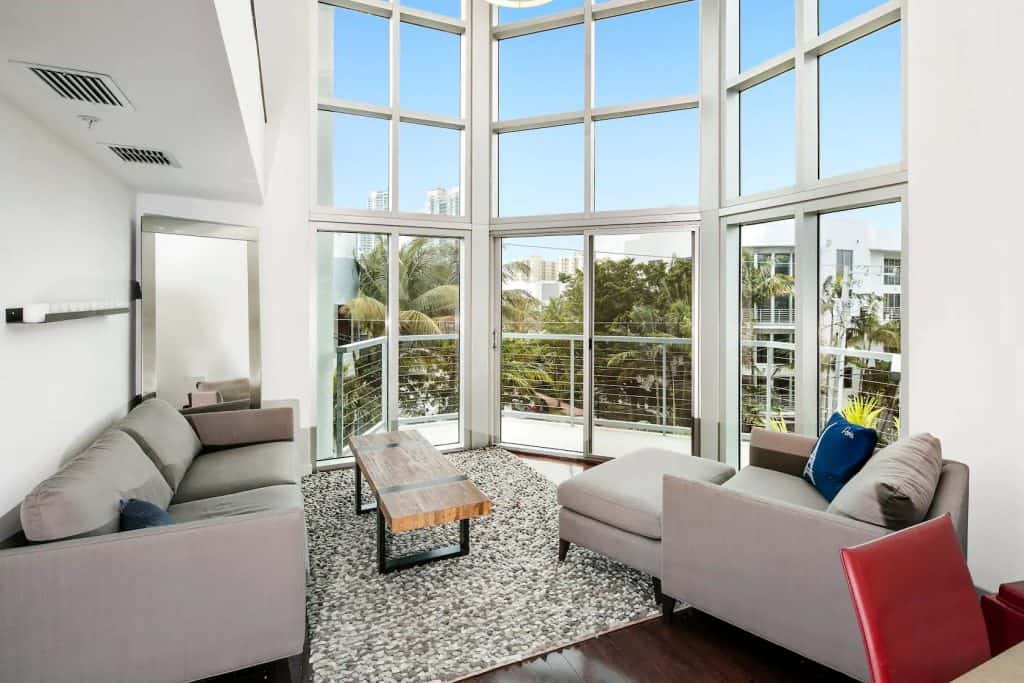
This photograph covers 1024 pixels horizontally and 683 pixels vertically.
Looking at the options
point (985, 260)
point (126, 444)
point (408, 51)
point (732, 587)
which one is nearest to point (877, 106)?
point (985, 260)

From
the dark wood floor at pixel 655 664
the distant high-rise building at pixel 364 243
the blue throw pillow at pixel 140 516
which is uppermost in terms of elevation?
the distant high-rise building at pixel 364 243

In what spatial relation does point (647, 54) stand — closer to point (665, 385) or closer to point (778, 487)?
point (665, 385)

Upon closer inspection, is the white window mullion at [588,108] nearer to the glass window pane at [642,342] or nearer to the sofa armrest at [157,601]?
the glass window pane at [642,342]

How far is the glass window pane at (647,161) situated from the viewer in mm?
4387

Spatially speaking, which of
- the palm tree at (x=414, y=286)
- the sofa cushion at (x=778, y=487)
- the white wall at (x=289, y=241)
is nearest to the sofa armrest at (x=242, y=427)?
the white wall at (x=289, y=241)

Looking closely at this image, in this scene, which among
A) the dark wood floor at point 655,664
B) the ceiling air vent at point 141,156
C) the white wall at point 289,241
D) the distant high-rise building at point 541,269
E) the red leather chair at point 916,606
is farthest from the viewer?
the distant high-rise building at point 541,269

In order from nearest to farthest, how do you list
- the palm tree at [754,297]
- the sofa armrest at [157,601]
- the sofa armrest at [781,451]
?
the sofa armrest at [157,601]
the sofa armrest at [781,451]
the palm tree at [754,297]

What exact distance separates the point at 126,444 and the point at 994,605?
307 centimetres

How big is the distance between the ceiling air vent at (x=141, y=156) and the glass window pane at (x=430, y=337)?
79.4 inches

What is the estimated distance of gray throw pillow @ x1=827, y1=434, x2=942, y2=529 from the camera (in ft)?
5.55

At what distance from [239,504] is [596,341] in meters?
3.07

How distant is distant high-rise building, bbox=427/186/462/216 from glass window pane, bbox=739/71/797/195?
237 cm

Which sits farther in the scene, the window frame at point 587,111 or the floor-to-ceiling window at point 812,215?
the window frame at point 587,111

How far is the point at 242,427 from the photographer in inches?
136
